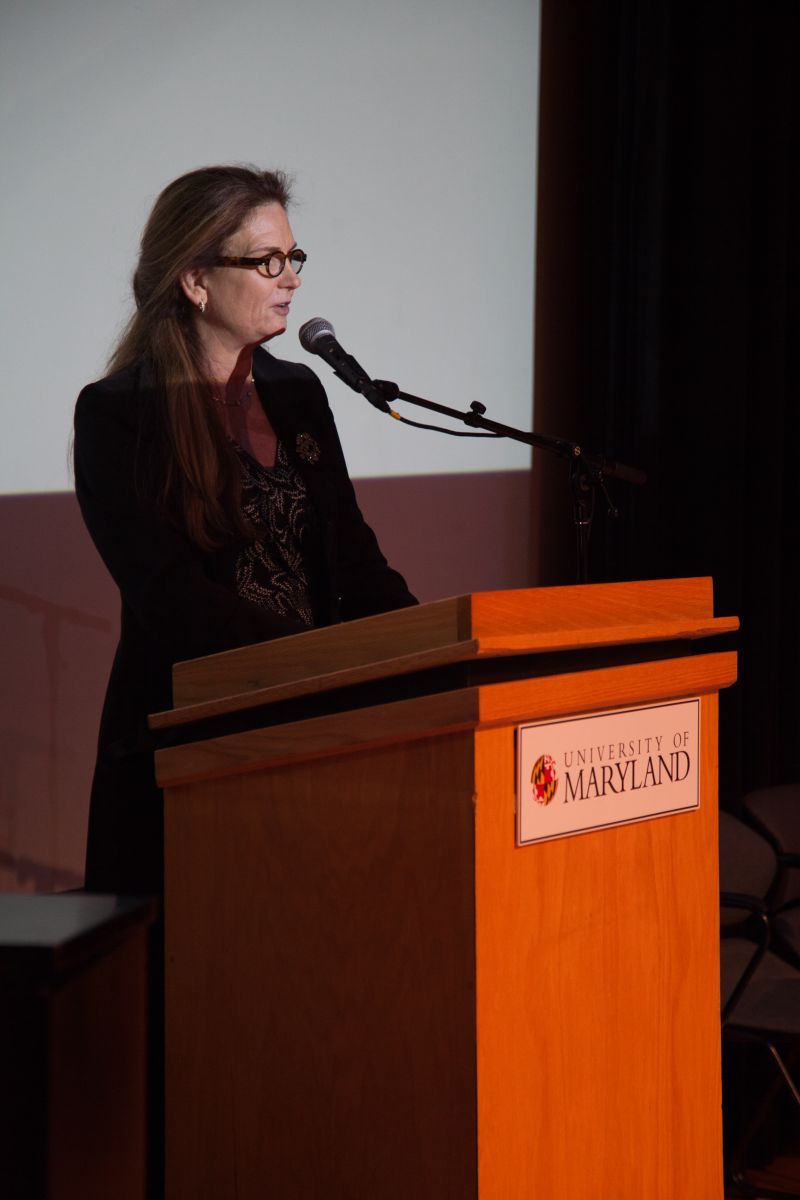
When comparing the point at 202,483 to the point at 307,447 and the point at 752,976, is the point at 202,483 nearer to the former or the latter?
the point at 307,447

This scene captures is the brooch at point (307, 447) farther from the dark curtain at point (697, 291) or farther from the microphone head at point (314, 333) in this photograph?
the dark curtain at point (697, 291)

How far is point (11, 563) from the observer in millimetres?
3012

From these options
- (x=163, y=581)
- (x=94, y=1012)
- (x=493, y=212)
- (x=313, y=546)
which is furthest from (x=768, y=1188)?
(x=94, y=1012)

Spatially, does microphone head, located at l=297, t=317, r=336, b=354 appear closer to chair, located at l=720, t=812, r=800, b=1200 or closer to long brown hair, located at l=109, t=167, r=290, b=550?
long brown hair, located at l=109, t=167, r=290, b=550

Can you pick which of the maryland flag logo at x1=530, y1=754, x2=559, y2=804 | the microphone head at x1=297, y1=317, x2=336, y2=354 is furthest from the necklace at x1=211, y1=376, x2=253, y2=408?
the maryland flag logo at x1=530, y1=754, x2=559, y2=804

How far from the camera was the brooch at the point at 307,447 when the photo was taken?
209 centimetres

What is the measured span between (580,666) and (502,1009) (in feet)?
1.11

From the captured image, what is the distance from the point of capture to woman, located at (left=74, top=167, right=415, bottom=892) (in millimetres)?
1746

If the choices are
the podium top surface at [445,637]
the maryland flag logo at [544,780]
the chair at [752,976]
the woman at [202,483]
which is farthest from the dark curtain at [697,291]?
the maryland flag logo at [544,780]

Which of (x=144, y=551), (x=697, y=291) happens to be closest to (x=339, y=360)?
(x=144, y=551)

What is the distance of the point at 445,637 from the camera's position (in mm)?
1251

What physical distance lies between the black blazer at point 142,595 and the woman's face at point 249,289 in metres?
0.16

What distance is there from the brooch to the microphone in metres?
0.26

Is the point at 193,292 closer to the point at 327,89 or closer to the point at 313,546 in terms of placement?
the point at 313,546
